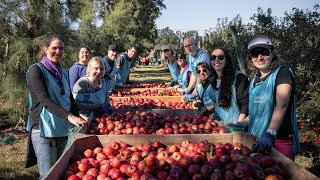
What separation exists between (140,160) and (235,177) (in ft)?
2.48

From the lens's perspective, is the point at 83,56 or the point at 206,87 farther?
the point at 83,56

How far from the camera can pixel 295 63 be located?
8109 mm

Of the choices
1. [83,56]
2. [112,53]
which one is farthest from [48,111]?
[112,53]

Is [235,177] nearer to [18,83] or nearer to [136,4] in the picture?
[18,83]

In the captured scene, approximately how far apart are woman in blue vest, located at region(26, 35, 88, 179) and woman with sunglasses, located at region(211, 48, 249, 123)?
4.90 ft

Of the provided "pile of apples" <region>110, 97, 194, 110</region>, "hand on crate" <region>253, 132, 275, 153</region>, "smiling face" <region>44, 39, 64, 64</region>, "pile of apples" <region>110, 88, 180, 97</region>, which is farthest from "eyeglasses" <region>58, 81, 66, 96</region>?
"pile of apples" <region>110, 88, 180, 97</region>

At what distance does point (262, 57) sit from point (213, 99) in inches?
53.5

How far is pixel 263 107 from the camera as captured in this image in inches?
106

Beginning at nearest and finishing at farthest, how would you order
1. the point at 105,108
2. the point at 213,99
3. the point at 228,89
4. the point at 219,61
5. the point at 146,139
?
the point at 146,139 < the point at 228,89 < the point at 219,61 < the point at 213,99 < the point at 105,108

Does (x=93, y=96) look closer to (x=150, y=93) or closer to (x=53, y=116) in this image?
(x=53, y=116)

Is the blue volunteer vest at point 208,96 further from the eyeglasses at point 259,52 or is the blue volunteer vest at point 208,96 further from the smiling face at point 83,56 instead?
the smiling face at point 83,56

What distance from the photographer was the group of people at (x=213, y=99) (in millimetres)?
2631

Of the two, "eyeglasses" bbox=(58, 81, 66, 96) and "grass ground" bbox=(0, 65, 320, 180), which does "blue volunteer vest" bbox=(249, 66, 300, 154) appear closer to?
"grass ground" bbox=(0, 65, 320, 180)

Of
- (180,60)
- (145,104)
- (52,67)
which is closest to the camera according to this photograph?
(52,67)
